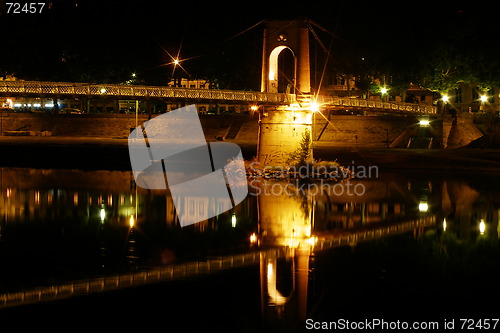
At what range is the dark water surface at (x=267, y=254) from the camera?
15547 mm

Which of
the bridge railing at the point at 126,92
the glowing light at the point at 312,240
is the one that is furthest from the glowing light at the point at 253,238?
the bridge railing at the point at 126,92

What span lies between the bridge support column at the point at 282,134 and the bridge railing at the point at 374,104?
264cm

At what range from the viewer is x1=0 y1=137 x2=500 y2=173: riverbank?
42.7m

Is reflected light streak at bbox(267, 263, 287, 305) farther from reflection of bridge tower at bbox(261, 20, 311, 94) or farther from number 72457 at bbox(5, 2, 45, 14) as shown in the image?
number 72457 at bbox(5, 2, 45, 14)

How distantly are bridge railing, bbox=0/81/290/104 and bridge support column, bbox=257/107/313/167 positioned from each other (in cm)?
119

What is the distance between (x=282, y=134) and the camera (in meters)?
41.9

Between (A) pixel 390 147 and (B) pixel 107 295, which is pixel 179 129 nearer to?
(A) pixel 390 147

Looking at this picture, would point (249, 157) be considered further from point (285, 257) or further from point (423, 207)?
point (285, 257)

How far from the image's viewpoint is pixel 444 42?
61.1 metres

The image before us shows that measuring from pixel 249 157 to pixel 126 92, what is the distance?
36.8 feet

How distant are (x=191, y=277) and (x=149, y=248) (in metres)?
3.44

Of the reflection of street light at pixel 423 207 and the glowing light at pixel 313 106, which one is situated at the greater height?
the glowing light at pixel 313 106

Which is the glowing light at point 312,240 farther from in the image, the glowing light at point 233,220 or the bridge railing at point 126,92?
the bridge railing at point 126,92

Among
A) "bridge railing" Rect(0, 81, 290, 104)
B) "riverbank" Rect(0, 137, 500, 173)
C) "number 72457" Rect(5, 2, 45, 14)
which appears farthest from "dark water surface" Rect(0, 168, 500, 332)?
"number 72457" Rect(5, 2, 45, 14)
